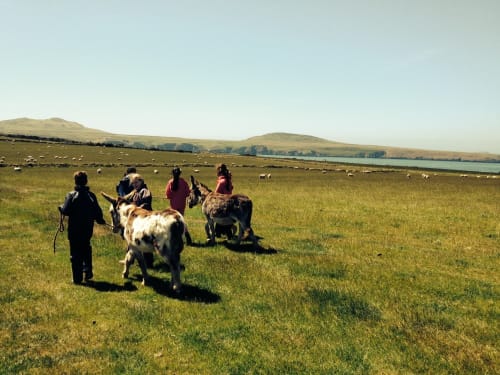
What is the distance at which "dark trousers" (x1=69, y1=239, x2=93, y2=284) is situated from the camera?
1109cm

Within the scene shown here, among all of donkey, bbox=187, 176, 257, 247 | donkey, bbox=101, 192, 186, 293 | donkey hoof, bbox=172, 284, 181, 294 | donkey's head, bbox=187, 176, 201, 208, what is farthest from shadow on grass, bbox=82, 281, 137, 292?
donkey's head, bbox=187, 176, 201, 208

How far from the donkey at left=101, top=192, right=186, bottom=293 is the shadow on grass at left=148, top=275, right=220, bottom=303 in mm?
212

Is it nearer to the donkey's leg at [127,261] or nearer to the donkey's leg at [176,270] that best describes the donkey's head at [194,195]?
the donkey's leg at [127,261]

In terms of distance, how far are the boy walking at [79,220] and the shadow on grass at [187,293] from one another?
2250 millimetres

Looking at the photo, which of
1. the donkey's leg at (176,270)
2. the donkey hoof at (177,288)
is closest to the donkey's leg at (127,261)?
the donkey's leg at (176,270)

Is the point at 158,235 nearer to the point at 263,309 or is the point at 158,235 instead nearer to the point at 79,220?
the point at 79,220

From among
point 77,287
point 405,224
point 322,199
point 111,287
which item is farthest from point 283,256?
point 322,199

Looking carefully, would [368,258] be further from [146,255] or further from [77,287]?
[77,287]

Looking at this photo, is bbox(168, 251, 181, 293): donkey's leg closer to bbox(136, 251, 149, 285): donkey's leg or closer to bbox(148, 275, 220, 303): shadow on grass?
bbox(148, 275, 220, 303): shadow on grass

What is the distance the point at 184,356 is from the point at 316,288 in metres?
5.04

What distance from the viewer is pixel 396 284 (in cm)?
1166

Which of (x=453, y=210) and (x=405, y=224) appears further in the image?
(x=453, y=210)

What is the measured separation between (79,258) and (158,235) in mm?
3000

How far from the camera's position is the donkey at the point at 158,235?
10.2 metres
